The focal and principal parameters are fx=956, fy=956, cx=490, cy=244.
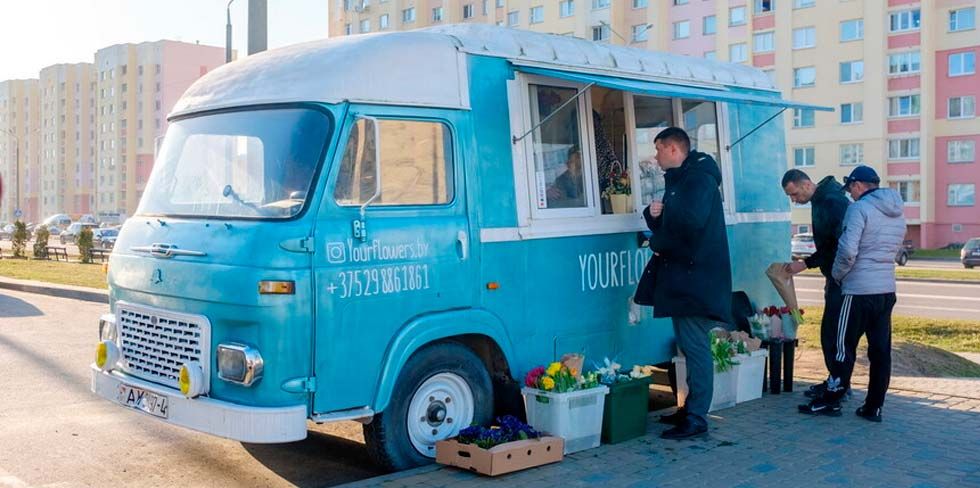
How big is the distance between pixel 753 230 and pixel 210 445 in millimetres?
5269

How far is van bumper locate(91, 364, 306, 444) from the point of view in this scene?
5.39m

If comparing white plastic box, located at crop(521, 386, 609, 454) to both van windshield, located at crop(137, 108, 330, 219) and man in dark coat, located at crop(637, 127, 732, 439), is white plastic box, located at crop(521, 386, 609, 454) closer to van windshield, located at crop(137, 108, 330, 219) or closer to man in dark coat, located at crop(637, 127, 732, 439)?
man in dark coat, located at crop(637, 127, 732, 439)

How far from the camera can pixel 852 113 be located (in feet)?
185

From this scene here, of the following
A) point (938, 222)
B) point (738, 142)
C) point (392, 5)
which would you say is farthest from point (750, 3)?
point (738, 142)

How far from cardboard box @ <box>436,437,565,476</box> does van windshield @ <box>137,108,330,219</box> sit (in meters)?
1.82

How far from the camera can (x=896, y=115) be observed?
5516 centimetres

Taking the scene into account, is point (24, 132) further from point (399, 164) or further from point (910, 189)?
point (399, 164)

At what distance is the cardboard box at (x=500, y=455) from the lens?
5918 mm

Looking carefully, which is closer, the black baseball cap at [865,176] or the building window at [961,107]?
the black baseball cap at [865,176]

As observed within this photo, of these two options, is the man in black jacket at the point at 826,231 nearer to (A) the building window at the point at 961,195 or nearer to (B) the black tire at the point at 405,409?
(B) the black tire at the point at 405,409

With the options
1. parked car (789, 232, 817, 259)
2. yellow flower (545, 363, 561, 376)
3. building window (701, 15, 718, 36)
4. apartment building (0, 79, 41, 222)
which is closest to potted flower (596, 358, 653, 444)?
yellow flower (545, 363, 561, 376)

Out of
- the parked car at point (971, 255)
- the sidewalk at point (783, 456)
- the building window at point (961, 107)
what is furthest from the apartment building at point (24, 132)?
the sidewalk at point (783, 456)

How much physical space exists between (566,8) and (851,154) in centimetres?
2184

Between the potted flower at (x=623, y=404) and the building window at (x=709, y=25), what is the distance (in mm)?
56702
